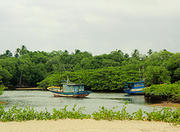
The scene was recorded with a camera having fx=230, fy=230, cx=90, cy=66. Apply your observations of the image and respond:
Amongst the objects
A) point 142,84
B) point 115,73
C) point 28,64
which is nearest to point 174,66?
point 142,84

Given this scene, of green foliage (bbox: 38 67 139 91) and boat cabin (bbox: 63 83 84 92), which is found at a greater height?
green foliage (bbox: 38 67 139 91)

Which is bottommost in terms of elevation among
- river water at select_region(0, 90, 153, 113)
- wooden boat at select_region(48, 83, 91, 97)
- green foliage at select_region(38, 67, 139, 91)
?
river water at select_region(0, 90, 153, 113)

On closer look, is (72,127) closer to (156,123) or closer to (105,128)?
(105,128)

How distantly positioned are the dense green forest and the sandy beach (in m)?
34.4

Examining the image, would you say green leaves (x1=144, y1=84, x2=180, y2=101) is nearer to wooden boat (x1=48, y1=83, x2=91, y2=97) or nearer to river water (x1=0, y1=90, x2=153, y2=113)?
river water (x1=0, y1=90, x2=153, y2=113)

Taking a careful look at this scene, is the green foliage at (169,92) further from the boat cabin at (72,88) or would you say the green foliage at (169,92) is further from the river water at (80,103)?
the boat cabin at (72,88)

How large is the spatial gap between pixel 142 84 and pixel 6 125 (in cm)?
4303

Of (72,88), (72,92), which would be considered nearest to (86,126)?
(72,92)

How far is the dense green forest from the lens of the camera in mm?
48281

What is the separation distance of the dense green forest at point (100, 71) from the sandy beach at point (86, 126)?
34438mm

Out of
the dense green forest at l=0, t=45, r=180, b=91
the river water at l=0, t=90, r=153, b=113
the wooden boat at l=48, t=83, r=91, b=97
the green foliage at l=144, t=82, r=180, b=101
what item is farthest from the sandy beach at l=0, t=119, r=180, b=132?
the dense green forest at l=0, t=45, r=180, b=91

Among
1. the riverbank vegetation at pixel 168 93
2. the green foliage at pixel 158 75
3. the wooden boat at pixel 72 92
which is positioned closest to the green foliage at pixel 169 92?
the riverbank vegetation at pixel 168 93

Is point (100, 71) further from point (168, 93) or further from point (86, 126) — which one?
point (86, 126)

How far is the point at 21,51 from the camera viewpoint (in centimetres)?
10869
